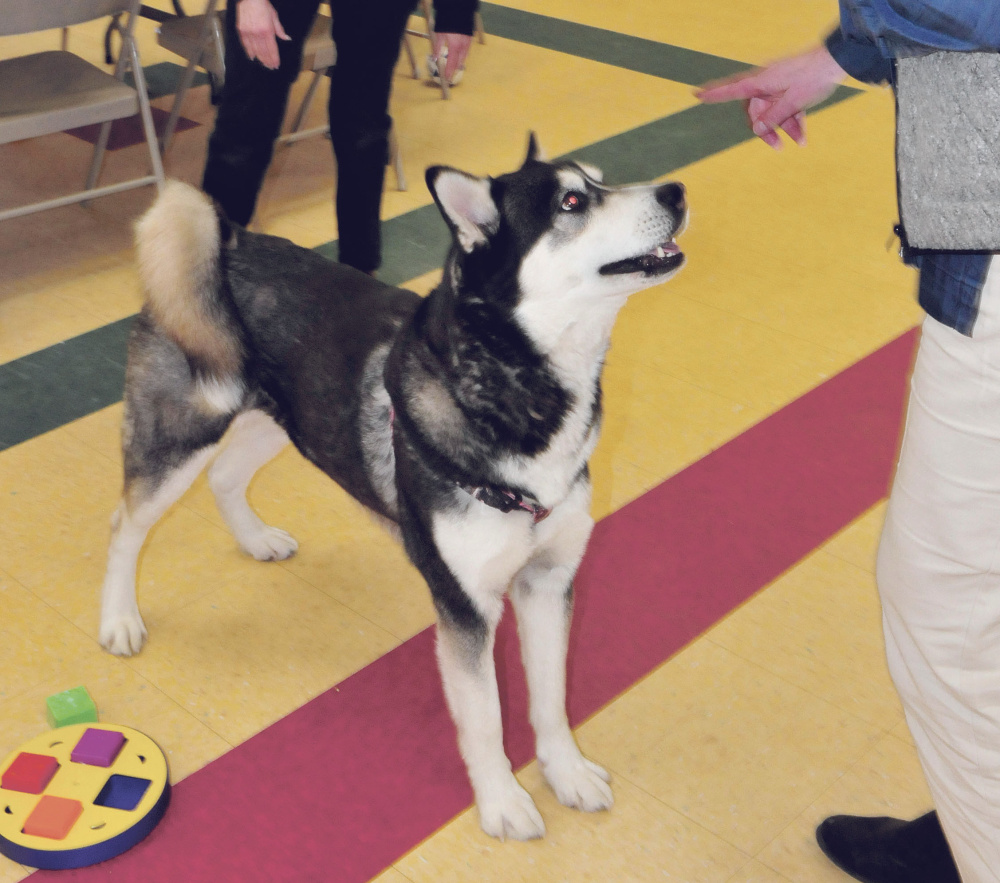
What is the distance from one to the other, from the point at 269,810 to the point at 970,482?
131cm

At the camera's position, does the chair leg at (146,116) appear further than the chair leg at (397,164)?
No

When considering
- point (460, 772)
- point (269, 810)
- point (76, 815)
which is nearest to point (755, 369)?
point (460, 772)

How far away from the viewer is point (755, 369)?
3209mm

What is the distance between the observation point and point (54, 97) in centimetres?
353

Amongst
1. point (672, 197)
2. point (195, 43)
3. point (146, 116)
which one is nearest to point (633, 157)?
point (195, 43)

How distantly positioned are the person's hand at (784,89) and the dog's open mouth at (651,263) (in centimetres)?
24

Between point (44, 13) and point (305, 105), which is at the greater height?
point (44, 13)

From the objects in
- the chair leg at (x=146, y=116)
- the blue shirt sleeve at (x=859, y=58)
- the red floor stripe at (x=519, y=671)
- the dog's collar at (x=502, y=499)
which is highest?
the blue shirt sleeve at (x=859, y=58)

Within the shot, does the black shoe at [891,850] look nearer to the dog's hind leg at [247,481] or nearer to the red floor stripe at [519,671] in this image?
the red floor stripe at [519,671]

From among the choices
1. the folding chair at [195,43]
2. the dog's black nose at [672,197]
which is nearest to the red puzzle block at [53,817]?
the dog's black nose at [672,197]

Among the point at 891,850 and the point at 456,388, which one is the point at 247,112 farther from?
the point at 891,850

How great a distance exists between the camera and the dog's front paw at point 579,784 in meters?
1.90

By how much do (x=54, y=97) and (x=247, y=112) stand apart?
1090 millimetres

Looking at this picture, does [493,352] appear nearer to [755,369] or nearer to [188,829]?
[188,829]
